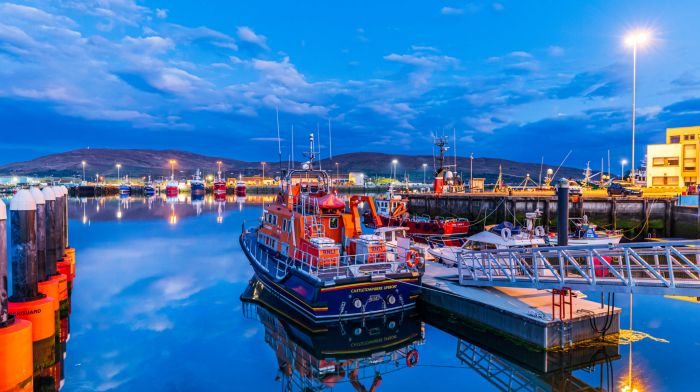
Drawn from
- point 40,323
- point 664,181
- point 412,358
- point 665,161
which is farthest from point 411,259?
point 664,181

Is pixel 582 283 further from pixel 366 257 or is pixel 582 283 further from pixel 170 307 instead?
pixel 170 307

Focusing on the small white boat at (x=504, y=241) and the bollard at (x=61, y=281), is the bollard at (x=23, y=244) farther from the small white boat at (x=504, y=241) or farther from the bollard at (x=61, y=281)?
the small white boat at (x=504, y=241)

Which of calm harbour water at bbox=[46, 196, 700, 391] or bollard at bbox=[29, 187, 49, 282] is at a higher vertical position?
bollard at bbox=[29, 187, 49, 282]

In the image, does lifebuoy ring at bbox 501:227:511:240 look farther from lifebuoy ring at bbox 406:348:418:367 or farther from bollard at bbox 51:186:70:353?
bollard at bbox 51:186:70:353

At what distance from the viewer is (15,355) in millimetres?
8867

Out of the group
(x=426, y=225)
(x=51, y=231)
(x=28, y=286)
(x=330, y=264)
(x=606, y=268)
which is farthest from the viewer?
(x=426, y=225)

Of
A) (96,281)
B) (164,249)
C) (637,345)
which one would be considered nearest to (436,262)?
(637,345)

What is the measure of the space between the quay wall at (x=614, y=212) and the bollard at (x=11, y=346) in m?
32.7

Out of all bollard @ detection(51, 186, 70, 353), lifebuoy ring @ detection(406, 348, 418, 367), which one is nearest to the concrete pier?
lifebuoy ring @ detection(406, 348, 418, 367)

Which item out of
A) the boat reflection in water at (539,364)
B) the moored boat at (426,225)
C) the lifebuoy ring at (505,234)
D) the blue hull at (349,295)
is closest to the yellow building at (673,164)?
the moored boat at (426,225)

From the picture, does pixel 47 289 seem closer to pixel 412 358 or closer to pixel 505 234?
pixel 412 358

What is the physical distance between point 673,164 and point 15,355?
61.1m

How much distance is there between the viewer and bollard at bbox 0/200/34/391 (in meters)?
8.69

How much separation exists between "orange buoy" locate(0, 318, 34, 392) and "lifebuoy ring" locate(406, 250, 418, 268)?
433 inches
